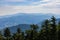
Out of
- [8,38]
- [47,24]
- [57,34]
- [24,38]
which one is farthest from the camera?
[8,38]

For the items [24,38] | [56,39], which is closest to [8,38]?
[24,38]

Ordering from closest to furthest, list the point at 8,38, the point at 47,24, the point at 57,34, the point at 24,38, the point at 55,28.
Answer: the point at 57,34 → the point at 55,28 → the point at 47,24 → the point at 24,38 → the point at 8,38

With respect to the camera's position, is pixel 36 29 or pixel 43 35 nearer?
pixel 43 35

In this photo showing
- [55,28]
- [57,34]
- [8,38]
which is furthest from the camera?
[8,38]

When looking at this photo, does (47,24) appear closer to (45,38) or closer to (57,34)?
(45,38)

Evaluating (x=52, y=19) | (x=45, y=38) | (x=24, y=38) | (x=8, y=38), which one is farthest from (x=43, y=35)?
(x=8, y=38)

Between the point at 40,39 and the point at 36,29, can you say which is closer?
the point at 40,39

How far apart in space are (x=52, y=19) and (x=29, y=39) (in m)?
7.36

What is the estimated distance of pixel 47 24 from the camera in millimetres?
51219

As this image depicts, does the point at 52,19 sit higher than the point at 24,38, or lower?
higher

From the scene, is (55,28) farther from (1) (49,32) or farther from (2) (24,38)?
(2) (24,38)

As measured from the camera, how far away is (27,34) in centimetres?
5350

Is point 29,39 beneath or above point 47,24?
beneath

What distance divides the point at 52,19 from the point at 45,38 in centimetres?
474
